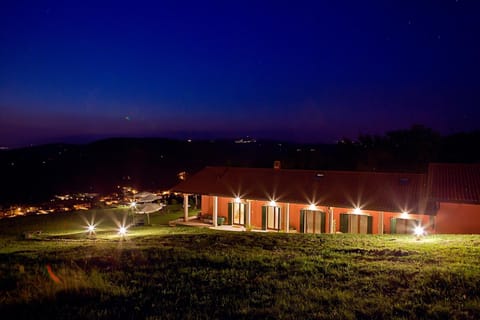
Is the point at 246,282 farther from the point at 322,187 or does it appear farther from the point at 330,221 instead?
the point at 322,187

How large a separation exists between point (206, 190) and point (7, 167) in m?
33.0

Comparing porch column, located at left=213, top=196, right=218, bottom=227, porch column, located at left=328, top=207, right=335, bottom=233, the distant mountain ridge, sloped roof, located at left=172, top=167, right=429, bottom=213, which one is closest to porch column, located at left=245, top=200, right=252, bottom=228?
sloped roof, located at left=172, top=167, right=429, bottom=213

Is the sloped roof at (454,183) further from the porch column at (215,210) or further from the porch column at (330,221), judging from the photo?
the porch column at (215,210)

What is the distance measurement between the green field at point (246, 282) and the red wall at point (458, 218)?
5776mm

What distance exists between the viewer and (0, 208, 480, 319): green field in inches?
215

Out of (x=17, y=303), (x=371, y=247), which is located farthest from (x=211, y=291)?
(x=371, y=247)

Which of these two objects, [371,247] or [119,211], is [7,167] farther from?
[371,247]

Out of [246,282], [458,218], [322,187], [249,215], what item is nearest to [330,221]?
[322,187]

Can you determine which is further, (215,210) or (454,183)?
(215,210)

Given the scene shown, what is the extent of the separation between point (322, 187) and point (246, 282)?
13984 millimetres

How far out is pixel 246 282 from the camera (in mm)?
6902

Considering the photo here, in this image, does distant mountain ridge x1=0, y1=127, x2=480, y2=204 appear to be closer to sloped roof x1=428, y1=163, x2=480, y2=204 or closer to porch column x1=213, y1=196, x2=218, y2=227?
porch column x1=213, y1=196, x2=218, y2=227

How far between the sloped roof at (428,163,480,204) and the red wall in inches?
13.5

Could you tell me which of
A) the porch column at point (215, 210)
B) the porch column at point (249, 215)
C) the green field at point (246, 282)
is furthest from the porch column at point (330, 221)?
the green field at point (246, 282)
